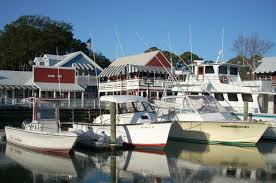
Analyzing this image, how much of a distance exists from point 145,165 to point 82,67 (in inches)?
1411

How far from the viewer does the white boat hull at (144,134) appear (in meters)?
21.4

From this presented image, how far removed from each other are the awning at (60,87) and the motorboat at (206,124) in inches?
854

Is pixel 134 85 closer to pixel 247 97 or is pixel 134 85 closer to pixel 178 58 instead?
pixel 247 97

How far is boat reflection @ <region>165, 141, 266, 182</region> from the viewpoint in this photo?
1624cm

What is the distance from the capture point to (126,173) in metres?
16.6

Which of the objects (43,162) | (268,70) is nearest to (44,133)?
(43,162)

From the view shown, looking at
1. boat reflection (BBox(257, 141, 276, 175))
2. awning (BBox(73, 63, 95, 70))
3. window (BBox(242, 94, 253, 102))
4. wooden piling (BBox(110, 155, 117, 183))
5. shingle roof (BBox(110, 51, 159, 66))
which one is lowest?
boat reflection (BBox(257, 141, 276, 175))

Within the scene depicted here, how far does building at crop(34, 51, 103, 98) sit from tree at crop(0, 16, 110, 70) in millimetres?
9249

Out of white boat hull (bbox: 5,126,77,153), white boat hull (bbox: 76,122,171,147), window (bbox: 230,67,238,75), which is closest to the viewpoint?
white boat hull (bbox: 5,126,77,153)

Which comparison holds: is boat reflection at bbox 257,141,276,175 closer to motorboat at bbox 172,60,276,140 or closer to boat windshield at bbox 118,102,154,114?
motorboat at bbox 172,60,276,140

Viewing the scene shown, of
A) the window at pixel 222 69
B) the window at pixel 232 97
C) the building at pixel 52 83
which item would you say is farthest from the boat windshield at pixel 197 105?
the building at pixel 52 83

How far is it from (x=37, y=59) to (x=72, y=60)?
5634 mm

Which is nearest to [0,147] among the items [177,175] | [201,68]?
[177,175]

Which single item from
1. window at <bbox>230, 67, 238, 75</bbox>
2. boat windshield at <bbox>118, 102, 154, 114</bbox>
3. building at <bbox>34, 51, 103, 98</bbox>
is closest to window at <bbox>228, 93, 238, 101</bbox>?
window at <bbox>230, 67, 238, 75</bbox>
